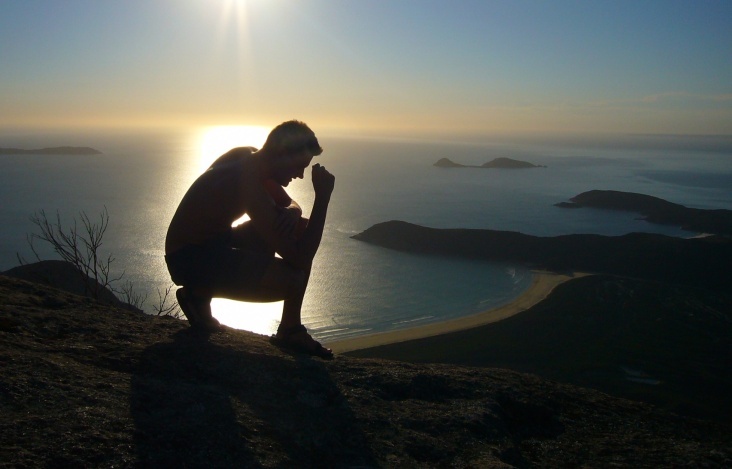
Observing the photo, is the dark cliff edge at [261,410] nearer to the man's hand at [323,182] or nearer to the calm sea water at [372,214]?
the man's hand at [323,182]

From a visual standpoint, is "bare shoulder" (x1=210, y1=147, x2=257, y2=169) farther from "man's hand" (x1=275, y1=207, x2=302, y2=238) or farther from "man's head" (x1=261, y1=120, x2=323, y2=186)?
Result: "man's hand" (x1=275, y1=207, x2=302, y2=238)

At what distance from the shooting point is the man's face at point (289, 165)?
322 centimetres

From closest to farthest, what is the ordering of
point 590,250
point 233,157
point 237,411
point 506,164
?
point 237,411, point 233,157, point 590,250, point 506,164

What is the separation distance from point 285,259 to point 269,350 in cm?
57

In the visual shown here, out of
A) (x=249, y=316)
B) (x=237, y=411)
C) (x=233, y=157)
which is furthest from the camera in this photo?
(x=249, y=316)

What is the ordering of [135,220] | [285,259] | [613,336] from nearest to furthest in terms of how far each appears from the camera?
1. [285,259]
2. [613,336]
3. [135,220]

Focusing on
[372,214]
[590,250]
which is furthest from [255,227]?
[372,214]

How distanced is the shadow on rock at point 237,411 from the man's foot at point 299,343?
211 millimetres

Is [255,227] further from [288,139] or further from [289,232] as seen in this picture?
[288,139]

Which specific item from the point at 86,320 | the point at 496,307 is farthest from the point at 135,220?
the point at 86,320

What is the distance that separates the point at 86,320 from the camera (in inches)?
138

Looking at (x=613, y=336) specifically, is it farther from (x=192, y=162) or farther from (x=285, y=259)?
(x=192, y=162)

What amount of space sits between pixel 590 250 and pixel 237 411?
148ft

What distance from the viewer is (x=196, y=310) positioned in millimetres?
3666
